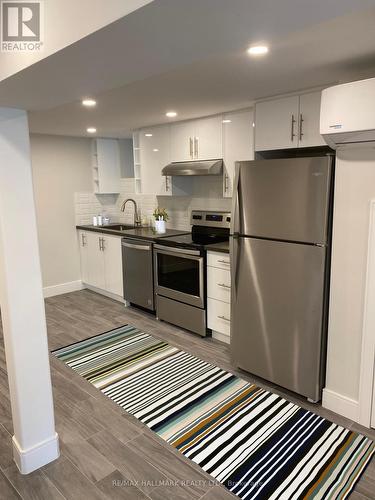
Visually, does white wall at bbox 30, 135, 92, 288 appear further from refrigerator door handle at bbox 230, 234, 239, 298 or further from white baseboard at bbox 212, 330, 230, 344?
refrigerator door handle at bbox 230, 234, 239, 298

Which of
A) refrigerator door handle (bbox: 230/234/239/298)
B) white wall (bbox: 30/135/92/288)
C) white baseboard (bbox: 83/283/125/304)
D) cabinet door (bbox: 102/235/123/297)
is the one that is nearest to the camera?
refrigerator door handle (bbox: 230/234/239/298)

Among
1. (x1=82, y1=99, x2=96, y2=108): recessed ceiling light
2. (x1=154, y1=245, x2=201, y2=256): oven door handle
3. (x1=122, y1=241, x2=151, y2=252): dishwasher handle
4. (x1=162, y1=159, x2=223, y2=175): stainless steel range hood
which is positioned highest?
(x1=82, y1=99, x2=96, y2=108): recessed ceiling light

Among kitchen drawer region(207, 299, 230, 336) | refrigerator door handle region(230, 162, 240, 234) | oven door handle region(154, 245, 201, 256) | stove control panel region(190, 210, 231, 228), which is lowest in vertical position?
kitchen drawer region(207, 299, 230, 336)

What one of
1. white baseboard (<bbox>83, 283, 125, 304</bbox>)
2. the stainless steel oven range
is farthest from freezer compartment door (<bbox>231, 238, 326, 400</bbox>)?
white baseboard (<bbox>83, 283, 125, 304</bbox>)

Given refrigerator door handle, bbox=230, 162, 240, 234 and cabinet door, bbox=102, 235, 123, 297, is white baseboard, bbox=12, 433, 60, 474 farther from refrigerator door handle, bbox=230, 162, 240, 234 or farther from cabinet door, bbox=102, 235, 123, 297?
cabinet door, bbox=102, 235, 123, 297

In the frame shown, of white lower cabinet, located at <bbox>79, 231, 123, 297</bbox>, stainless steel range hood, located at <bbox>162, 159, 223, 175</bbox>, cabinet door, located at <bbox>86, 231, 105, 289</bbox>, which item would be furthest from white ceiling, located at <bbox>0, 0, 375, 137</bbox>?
cabinet door, located at <bbox>86, 231, 105, 289</bbox>

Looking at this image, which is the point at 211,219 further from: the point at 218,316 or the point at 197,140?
the point at 218,316

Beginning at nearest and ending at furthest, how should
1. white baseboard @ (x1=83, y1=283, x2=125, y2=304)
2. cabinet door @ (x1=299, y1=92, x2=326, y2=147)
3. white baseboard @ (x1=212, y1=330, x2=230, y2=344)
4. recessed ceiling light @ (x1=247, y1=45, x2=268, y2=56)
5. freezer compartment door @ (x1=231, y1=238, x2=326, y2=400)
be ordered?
recessed ceiling light @ (x1=247, y1=45, x2=268, y2=56)
freezer compartment door @ (x1=231, y1=238, x2=326, y2=400)
cabinet door @ (x1=299, y1=92, x2=326, y2=147)
white baseboard @ (x1=212, y1=330, x2=230, y2=344)
white baseboard @ (x1=83, y1=283, x2=125, y2=304)

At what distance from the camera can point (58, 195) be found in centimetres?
536

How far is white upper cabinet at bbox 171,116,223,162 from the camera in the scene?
3.76 m

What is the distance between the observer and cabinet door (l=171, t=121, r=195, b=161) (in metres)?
4.03

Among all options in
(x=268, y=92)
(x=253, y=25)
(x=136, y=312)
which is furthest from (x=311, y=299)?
(x=136, y=312)

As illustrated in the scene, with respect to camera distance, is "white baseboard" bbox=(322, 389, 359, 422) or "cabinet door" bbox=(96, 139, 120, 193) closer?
"white baseboard" bbox=(322, 389, 359, 422)

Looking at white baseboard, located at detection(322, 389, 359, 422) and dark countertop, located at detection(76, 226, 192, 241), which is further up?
dark countertop, located at detection(76, 226, 192, 241)
